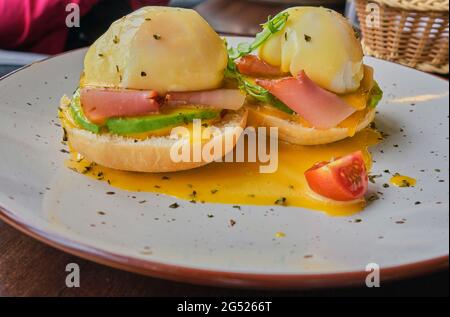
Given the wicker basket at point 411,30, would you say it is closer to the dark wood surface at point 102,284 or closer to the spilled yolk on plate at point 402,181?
the spilled yolk on plate at point 402,181

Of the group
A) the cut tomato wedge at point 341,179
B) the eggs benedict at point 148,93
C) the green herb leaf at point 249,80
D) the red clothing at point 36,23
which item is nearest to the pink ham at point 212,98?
the eggs benedict at point 148,93

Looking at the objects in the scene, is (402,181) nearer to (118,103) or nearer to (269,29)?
(269,29)

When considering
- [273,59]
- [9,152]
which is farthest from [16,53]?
[273,59]

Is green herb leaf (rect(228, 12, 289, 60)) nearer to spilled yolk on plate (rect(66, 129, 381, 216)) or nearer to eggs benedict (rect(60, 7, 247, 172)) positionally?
eggs benedict (rect(60, 7, 247, 172))

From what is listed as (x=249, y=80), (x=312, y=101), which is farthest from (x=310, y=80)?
(x=249, y=80)

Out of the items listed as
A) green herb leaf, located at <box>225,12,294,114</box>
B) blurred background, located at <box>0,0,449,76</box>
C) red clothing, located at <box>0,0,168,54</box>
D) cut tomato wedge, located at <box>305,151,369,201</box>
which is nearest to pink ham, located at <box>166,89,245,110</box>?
green herb leaf, located at <box>225,12,294,114</box>

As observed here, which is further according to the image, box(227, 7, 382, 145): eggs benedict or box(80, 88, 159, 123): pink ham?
box(227, 7, 382, 145): eggs benedict
